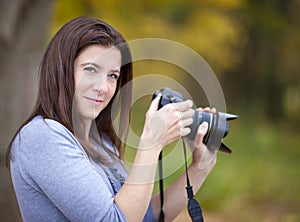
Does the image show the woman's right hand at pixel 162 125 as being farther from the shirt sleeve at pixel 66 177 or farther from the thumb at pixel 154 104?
the shirt sleeve at pixel 66 177

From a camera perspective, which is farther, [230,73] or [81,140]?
[230,73]

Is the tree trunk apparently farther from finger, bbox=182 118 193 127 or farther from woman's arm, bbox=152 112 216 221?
finger, bbox=182 118 193 127

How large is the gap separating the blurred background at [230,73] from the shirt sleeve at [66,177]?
0.84m

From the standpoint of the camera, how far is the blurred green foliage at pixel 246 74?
22.7 ft

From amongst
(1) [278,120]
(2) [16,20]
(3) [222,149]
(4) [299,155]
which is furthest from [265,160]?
(3) [222,149]

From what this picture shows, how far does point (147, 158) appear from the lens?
175cm

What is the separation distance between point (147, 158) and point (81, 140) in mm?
218

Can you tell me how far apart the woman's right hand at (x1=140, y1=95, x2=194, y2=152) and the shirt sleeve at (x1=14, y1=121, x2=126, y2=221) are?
0.55 feet

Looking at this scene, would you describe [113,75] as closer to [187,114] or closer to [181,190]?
[187,114]

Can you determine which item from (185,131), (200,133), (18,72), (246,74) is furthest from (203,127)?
(246,74)

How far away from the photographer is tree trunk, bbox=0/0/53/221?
4066 mm

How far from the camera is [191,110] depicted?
1.90 m

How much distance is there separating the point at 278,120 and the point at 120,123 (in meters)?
10.5

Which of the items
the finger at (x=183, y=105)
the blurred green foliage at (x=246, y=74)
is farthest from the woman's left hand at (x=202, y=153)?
the blurred green foliage at (x=246, y=74)
